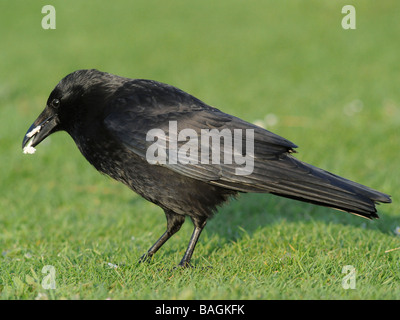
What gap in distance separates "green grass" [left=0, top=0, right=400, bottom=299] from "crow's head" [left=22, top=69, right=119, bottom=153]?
3.44ft

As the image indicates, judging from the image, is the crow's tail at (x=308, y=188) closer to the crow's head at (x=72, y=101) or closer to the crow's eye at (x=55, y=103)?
the crow's head at (x=72, y=101)

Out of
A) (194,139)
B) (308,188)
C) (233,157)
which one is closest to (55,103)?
(194,139)

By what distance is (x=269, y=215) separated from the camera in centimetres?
A: 570

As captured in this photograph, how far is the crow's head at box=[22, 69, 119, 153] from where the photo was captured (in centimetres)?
447

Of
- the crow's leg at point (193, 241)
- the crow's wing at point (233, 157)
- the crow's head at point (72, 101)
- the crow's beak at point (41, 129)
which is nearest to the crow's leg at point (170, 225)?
the crow's leg at point (193, 241)

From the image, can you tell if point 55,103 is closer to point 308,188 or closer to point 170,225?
point 170,225

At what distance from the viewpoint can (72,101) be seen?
454cm

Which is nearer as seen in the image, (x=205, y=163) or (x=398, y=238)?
(x=205, y=163)

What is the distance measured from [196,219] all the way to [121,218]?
1743 millimetres

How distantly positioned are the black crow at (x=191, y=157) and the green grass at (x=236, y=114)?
0.54 m

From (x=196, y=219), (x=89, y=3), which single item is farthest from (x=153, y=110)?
(x=89, y=3)

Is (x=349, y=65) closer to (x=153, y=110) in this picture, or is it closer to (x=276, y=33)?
(x=276, y=33)
